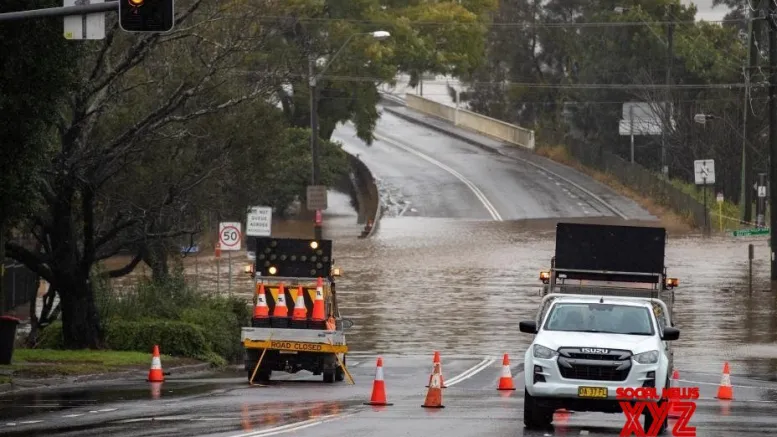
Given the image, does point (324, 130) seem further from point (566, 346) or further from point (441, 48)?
point (566, 346)

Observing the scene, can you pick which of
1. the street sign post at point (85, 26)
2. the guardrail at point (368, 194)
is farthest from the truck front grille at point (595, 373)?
the guardrail at point (368, 194)

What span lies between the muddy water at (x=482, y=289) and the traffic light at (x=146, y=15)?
15.0 m

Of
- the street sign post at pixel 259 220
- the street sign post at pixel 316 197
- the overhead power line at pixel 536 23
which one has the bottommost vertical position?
the street sign post at pixel 259 220

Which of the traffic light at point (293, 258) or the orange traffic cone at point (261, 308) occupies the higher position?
the traffic light at point (293, 258)

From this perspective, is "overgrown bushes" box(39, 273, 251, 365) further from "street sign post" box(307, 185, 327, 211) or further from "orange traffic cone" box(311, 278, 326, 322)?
"street sign post" box(307, 185, 327, 211)

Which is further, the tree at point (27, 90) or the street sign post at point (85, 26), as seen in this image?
the tree at point (27, 90)

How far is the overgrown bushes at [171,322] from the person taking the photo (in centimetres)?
3156

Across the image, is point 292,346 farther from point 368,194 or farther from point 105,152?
point 368,194

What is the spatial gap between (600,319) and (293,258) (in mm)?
8803

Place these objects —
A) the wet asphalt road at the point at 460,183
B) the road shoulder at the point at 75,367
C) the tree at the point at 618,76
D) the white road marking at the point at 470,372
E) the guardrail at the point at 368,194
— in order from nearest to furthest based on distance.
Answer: the road shoulder at the point at 75,367, the white road marking at the point at 470,372, the guardrail at the point at 368,194, the wet asphalt road at the point at 460,183, the tree at the point at 618,76

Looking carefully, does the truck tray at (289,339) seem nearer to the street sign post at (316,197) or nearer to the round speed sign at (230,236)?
the round speed sign at (230,236)

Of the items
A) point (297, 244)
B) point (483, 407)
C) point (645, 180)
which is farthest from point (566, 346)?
point (645, 180)

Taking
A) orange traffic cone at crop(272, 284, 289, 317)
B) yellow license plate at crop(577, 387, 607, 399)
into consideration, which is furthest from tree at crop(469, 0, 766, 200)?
yellow license plate at crop(577, 387, 607, 399)

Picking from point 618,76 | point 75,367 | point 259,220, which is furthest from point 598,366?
point 618,76
